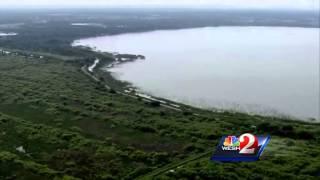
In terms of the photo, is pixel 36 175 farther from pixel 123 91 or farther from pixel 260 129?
pixel 123 91

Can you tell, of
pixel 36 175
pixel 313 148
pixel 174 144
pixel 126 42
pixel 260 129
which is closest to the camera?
pixel 36 175

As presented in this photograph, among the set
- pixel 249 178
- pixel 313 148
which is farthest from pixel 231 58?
pixel 249 178

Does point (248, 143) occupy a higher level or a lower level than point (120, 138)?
higher

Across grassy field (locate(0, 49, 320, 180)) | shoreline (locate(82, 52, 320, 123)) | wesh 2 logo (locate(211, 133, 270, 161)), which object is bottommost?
shoreline (locate(82, 52, 320, 123))

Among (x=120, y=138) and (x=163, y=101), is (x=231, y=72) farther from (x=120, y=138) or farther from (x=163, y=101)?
(x=120, y=138)

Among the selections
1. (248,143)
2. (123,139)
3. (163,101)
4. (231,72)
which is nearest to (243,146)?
(248,143)

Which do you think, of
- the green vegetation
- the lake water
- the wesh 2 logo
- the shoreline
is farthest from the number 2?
the lake water

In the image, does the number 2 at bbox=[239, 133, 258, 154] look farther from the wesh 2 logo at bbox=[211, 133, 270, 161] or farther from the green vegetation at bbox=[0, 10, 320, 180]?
the green vegetation at bbox=[0, 10, 320, 180]

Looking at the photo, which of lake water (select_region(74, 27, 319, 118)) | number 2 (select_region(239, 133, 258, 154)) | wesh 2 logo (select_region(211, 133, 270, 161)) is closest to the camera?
number 2 (select_region(239, 133, 258, 154))
